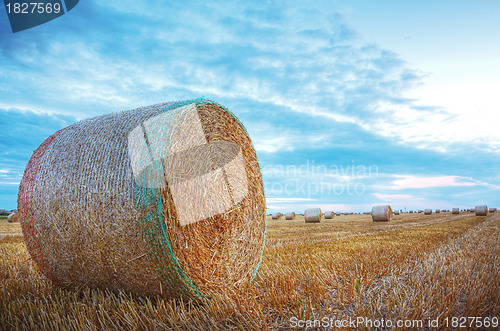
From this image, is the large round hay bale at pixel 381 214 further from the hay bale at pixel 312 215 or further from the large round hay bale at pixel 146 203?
the large round hay bale at pixel 146 203

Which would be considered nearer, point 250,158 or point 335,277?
point 335,277

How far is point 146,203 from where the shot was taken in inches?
125

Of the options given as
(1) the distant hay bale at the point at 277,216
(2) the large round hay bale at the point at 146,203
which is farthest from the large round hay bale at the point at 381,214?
(2) the large round hay bale at the point at 146,203

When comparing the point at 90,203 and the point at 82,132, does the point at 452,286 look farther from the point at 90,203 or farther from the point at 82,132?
the point at 82,132

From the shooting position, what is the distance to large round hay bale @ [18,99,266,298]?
327 cm

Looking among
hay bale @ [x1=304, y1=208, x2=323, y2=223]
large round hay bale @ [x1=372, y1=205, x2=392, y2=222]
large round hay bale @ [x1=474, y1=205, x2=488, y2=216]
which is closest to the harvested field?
hay bale @ [x1=304, y1=208, x2=323, y2=223]

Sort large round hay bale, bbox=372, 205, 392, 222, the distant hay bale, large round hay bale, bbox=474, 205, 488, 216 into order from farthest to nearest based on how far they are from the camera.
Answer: large round hay bale, bbox=474, 205, 488, 216 → the distant hay bale → large round hay bale, bbox=372, 205, 392, 222

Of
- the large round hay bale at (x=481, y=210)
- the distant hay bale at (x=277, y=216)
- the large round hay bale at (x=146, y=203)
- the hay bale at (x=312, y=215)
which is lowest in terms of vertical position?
the large round hay bale at (x=481, y=210)

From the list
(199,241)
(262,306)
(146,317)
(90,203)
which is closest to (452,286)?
(262,306)

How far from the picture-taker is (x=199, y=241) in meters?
3.65

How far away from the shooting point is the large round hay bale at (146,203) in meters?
3.27

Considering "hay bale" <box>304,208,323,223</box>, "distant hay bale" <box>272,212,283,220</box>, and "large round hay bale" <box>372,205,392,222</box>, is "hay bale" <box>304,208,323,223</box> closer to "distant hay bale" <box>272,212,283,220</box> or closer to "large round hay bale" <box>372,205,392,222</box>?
"large round hay bale" <box>372,205,392,222</box>

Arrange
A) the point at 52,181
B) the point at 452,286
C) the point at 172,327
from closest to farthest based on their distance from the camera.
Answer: the point at 172,327
the point at 452,286
the point at 52,181

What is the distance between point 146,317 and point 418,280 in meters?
3.02
